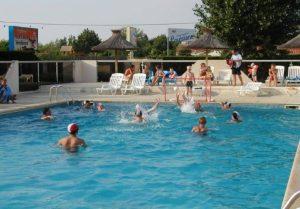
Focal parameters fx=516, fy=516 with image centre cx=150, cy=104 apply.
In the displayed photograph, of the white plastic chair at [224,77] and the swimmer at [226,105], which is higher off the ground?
the white plastic chair at [224,77]

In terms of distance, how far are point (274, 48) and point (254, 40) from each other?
1.32 metres

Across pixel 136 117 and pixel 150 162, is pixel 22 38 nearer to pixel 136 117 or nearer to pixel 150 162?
pixel 136 117

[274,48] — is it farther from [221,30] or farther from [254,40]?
[221,30]

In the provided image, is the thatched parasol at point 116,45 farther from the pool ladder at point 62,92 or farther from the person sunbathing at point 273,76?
the person sunbathing at point 273,76

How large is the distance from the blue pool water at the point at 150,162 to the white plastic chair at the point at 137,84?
206 inches

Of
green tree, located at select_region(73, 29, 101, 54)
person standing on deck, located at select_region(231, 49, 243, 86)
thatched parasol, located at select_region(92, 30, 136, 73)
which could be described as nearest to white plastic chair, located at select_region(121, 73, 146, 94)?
thatched parasol, located at select_region(92, 30, 136, 73)

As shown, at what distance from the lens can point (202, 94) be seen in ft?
71.5

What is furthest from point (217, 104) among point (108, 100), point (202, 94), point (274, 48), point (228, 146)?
point (274, 48)

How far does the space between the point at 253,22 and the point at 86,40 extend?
61.8 meters

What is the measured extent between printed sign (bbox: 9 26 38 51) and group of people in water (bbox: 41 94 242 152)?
24987 mm

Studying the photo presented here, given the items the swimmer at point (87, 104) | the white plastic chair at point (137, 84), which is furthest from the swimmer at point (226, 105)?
the white plastic chair at point (137, 84)

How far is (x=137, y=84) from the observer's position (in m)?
22.8

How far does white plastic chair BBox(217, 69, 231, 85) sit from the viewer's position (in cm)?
2375

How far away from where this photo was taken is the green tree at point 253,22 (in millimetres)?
27953
